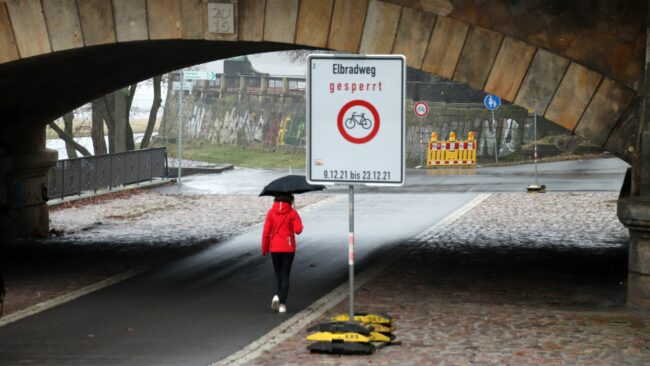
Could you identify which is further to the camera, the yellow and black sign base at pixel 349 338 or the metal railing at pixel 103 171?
the metal railing at pixel 103 171

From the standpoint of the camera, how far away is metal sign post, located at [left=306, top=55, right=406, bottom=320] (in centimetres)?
1148

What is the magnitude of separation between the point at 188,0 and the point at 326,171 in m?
5.19

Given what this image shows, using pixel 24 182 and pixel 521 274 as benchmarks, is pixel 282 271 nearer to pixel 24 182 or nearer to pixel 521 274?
pixel 521 274

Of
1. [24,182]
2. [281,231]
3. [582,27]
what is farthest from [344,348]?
[24,182]

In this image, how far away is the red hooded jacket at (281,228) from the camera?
14.2m

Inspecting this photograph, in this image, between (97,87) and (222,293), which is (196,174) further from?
(222,293)

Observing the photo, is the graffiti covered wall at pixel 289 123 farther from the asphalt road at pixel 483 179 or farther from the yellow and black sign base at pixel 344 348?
the yellow and black sign base at pixel 344 348

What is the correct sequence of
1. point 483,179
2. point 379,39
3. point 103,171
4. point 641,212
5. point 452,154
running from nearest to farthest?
point 641,212
point 379,39
point 103,171
point 483,179
point 452,154

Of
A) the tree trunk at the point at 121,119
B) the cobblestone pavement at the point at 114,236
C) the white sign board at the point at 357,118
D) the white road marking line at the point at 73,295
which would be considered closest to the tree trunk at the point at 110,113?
the tree trunk at the point at 121,119

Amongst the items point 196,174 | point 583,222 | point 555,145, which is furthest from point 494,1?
point 555,145

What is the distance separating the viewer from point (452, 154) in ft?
152

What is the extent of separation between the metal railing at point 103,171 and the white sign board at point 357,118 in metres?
17.5

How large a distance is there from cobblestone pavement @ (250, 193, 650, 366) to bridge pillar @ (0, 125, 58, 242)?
7071 mm

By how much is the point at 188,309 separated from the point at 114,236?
30.1ft
